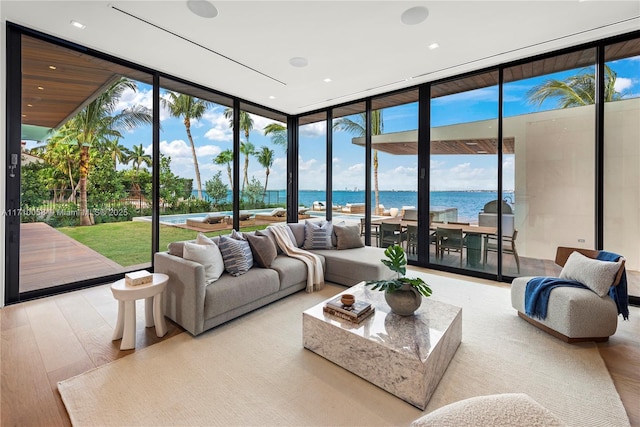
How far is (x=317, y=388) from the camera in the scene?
1812 millimetres

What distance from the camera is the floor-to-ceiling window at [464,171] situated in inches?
163

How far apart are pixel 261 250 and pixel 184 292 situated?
963mm

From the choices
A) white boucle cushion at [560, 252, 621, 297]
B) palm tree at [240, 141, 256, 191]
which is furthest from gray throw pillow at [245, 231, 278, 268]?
white boucle cushion at [560, 252, 621, 297]

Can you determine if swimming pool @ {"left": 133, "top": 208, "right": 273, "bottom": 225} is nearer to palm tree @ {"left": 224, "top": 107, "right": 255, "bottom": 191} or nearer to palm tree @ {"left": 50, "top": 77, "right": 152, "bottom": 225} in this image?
palm tree @ {"left": 50, "top": 77, "right": 152, "bottom": 225}

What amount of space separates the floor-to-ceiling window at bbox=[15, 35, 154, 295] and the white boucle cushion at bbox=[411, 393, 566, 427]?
433 centimetres

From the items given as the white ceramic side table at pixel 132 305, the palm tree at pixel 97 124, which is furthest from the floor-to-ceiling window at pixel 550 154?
the palm tree at pixel 97 124

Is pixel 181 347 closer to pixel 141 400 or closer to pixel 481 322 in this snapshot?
pixel 141 400

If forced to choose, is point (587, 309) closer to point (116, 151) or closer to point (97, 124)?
point (116, 151)

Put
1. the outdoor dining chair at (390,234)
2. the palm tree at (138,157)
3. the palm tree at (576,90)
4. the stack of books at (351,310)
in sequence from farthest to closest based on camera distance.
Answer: the outdoor dining chair at (390,234) < the palm tree at (138,157) < the palm tree at (576,90) < the stack of books at (351,310)

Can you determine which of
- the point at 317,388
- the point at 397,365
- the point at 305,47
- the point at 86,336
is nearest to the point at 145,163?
the point at 86,336

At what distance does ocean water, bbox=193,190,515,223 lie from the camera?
14.0 ft

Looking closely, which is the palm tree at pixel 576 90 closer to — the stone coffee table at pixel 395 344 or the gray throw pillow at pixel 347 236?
the gray throw pillow at pixel 347 236

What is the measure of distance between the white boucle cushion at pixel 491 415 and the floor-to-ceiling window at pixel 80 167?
14.2ft

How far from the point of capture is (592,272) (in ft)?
8.00
